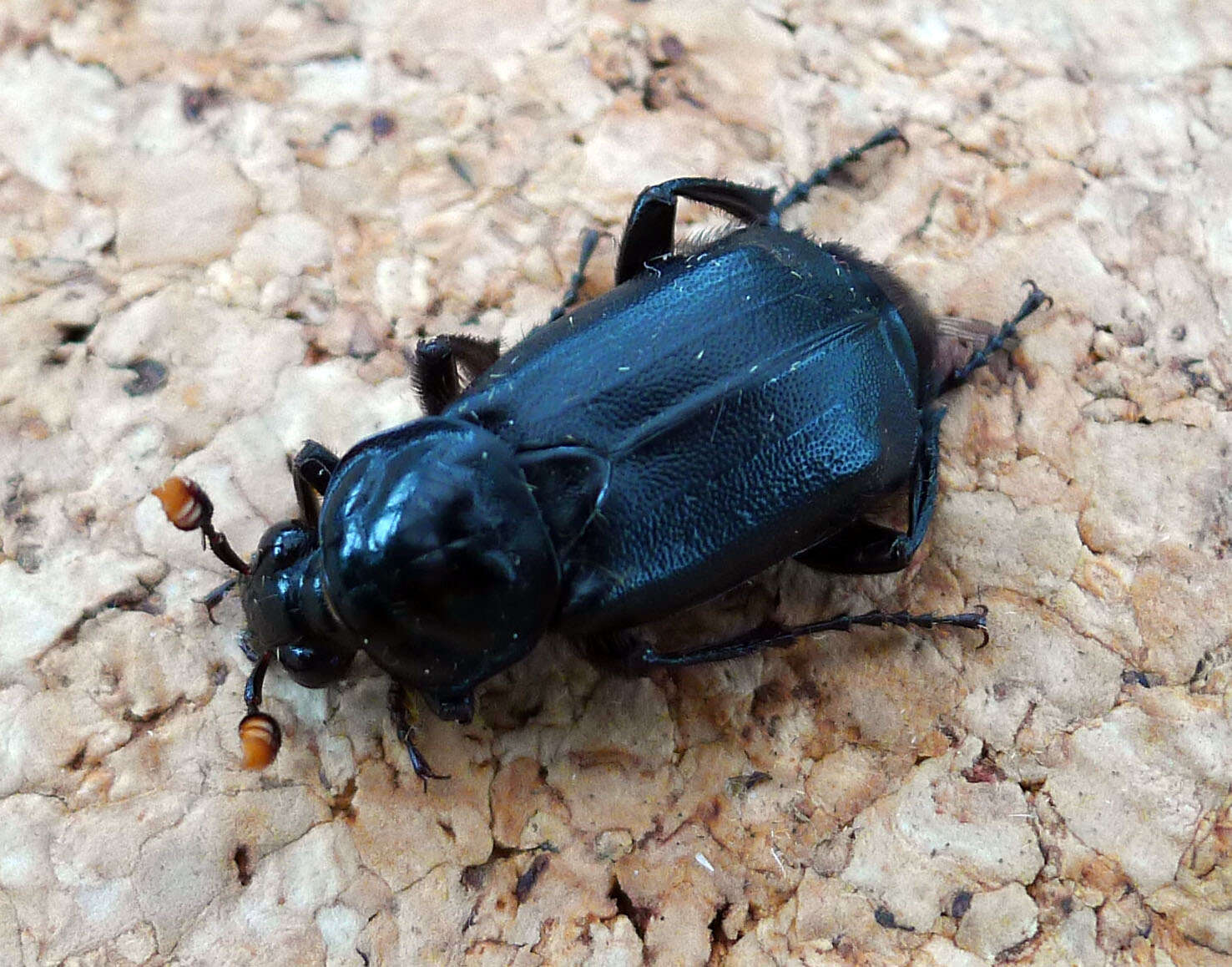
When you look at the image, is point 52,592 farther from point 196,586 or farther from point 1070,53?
point 1070,53

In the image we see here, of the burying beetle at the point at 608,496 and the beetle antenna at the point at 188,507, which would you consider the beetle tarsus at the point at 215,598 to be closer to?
the burying beetle at the point at 608,496

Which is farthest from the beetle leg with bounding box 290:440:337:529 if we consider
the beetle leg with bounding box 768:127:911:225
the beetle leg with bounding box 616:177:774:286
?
the beetle leg with bounding box 768:127:911:225

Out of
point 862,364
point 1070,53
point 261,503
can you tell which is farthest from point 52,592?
point 1070,53

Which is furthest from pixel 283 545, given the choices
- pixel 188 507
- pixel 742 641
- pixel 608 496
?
pixel 742 641

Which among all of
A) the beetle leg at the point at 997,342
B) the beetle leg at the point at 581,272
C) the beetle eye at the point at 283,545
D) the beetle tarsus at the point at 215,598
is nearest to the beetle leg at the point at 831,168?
the beetle leg at the point at 581,272

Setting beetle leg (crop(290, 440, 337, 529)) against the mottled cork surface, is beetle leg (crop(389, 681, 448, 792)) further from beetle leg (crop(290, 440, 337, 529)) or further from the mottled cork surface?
beetle leg (crop(290, 440, 337, 529))

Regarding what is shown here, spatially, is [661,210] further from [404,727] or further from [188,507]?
[404,727]
